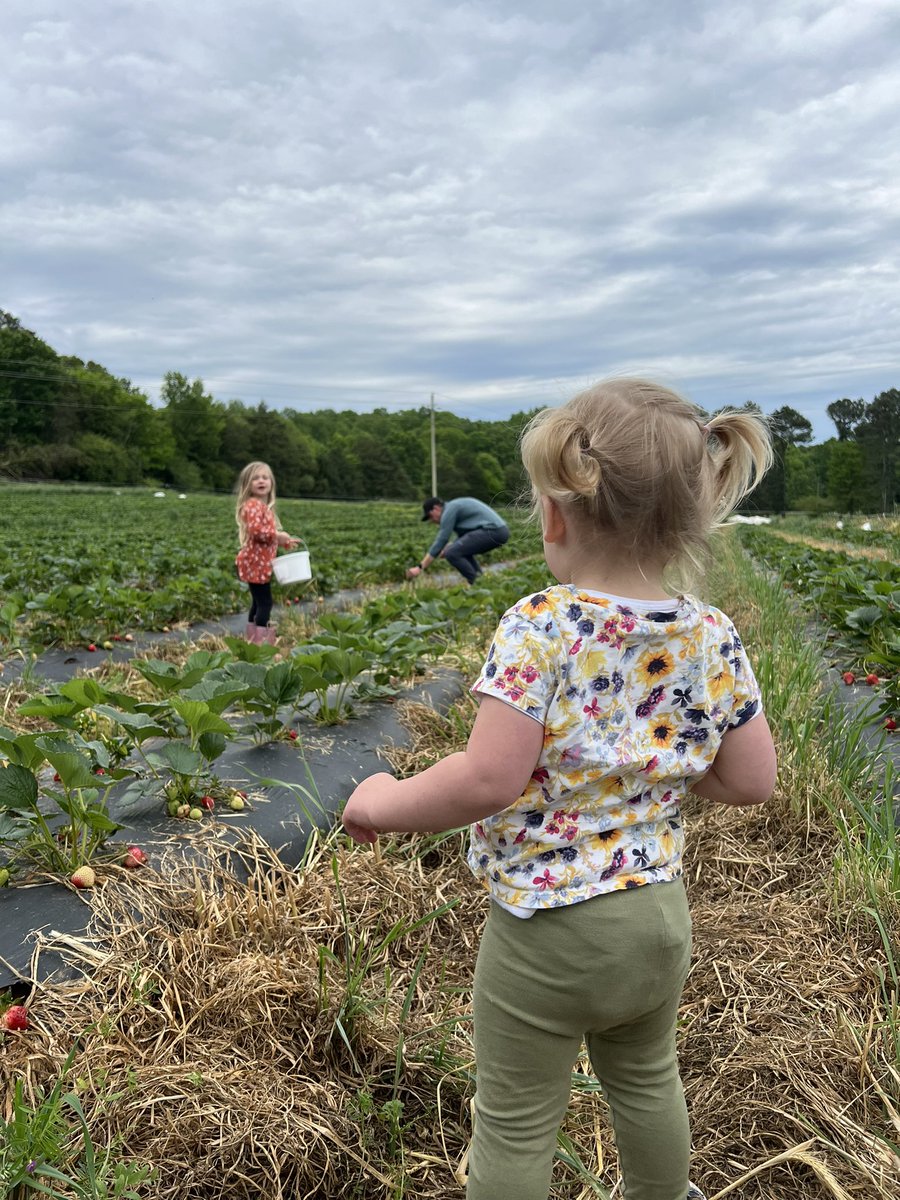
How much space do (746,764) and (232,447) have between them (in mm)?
78950

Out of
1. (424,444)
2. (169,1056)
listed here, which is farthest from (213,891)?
(424,444)

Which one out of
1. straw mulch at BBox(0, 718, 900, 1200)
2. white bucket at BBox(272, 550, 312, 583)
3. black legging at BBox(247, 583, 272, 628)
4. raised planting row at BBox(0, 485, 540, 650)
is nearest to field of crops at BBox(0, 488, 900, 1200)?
straw mulch at BBox(0, 718, 900, 1200)

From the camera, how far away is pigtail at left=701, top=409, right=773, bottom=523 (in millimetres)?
1377

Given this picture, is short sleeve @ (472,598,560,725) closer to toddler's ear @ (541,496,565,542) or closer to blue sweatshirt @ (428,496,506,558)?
toddler's ear @ (541,496,565,542)

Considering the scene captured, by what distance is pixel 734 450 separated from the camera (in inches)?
54.7

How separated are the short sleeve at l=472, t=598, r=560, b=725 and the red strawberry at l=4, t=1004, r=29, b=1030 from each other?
1.23m

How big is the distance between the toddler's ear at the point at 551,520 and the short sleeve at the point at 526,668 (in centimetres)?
16

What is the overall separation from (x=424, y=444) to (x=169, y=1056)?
295 feet

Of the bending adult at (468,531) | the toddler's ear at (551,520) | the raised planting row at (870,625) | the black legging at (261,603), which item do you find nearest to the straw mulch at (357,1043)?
the toddler's ear at (551,520)

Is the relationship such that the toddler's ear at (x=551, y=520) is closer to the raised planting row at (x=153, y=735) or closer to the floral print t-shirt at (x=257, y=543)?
the raised planting row at (x=153, y=735)

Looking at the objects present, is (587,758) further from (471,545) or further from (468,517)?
(468,517)

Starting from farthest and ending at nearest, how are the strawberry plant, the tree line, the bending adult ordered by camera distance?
the tree line
the bending adult
the strawberry plant

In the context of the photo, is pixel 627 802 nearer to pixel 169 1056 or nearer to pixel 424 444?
pixel 169 1056

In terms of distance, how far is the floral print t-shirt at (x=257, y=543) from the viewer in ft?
22.1
